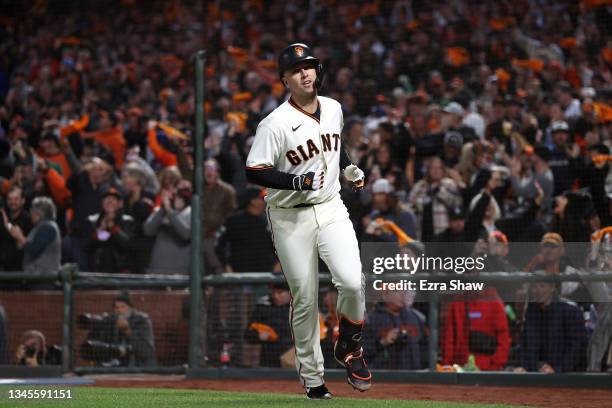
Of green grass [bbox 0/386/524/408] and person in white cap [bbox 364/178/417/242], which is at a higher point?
person in white cap [bbox 364/178/417/242]

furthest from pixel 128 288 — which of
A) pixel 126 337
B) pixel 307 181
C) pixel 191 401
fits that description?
pixel 307 181

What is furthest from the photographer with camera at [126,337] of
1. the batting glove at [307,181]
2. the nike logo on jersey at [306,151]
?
the batting glove at [307,181]

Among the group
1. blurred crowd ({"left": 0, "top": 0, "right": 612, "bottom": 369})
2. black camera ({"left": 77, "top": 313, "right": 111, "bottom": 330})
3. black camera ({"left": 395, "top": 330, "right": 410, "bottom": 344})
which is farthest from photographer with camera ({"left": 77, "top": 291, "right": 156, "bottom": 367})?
black camera ({"left": 395, "top": 330, "right": 410, "bottom": 344})

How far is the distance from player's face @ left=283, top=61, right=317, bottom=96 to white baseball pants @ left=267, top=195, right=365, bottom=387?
65 cm

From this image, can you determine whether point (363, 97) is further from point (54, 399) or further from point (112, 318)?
point (54, 399)

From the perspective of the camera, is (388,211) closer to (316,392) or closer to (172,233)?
(172,233)

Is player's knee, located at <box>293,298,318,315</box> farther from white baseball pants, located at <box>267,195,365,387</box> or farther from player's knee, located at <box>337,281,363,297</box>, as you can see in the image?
player's knee, located at <box>337,281,363,297</box>

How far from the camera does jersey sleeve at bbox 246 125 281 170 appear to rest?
20.2 feet

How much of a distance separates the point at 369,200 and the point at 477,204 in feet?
3.85

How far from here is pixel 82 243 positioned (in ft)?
37.8

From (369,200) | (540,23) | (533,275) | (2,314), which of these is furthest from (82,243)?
(540,23)

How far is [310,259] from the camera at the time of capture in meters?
6.32

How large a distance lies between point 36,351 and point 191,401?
3.68 metres

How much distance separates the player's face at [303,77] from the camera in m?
6.28
